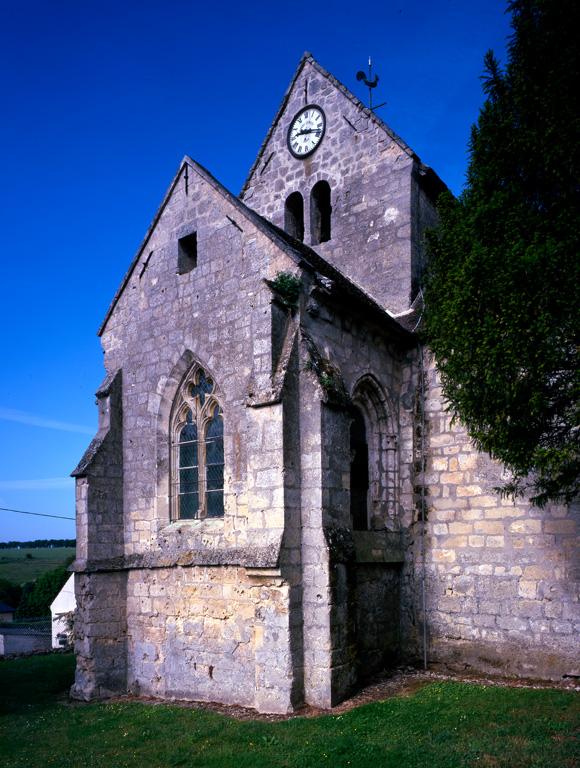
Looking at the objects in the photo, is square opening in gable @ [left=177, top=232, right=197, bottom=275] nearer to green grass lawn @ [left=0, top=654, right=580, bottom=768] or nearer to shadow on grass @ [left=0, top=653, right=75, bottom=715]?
green grass lawn @ [left=0, top=654, right=580, bottom=768]

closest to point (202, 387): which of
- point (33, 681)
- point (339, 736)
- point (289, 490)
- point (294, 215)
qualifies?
point (289, 490)

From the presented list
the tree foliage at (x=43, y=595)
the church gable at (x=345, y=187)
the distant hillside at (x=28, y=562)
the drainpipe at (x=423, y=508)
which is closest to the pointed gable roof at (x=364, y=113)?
the church gable at (x=345, y=187)

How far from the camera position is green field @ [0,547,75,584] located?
83.1 metres

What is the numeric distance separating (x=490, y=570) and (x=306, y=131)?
35.1 feet

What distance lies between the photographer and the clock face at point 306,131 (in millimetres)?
15805

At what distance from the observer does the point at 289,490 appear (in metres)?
9.88

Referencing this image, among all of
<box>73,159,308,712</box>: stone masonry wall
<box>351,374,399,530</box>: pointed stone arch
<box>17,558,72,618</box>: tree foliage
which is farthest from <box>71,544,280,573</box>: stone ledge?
<box>17,558,72,618</box>: tree foliage

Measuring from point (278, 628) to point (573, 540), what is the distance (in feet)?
15.7

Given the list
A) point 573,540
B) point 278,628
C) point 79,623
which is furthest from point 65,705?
point 573,540

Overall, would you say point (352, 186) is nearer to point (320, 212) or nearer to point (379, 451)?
point (320, 212)

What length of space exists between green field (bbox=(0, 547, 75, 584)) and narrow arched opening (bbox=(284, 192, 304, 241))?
206 feet

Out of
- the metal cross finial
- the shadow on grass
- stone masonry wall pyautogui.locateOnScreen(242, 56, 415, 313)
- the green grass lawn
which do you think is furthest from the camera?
stone masonry wall pyautogui.locateOnScreen(242, 56, 415, 313)

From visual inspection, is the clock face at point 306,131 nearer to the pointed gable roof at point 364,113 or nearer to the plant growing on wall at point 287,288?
the pointed gable roof at point 364,113

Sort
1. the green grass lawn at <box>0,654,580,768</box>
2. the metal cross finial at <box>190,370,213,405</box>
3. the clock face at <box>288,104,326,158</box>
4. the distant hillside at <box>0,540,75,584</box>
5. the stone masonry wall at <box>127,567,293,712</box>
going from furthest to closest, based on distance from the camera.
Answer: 1. the distant hillside at <box>0,540,75,584</box>
2. the clock face at <box>288,104,326,158</box>
3. the metal cross finial at <box>190,370,213,405</box>
4. the stone masonry wall at <box>127,567,293,712</box>
5. the green grass lawn at <box>0,654,580,768</box>
